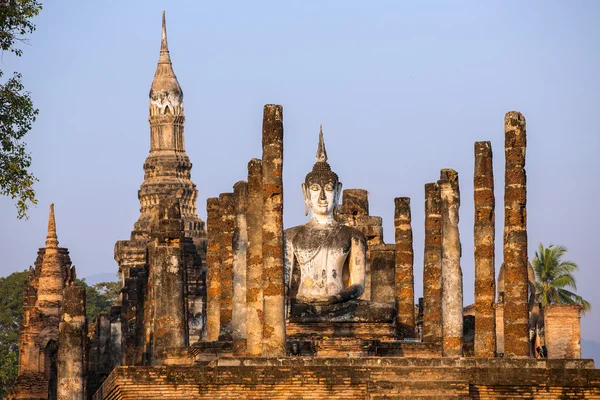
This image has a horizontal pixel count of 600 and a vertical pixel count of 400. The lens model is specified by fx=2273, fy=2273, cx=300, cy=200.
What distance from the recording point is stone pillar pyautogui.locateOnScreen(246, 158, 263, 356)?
3303 centimetres

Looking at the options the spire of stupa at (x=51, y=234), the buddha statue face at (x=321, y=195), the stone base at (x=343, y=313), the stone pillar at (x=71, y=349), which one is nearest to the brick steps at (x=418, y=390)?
the stone base at (x=343, y=313)

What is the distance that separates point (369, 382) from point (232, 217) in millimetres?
9598

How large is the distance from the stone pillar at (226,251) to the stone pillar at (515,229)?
6210 millimetres

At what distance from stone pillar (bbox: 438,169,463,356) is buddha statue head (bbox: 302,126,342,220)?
1.75 metres

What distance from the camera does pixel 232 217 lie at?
38781 mm

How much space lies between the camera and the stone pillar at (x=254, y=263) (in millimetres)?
33031

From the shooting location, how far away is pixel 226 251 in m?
38.8

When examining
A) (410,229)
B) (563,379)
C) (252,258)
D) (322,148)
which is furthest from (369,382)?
(410,229)

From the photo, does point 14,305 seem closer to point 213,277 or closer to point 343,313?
point 213,277

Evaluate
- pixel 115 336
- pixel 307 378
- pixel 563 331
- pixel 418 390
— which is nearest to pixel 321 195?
pixel 307 378

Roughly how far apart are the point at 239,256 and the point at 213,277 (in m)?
2.25

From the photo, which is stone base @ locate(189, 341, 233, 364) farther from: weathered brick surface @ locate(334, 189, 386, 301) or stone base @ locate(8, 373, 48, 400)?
stone base @ locate(8, 373, 48, 400)

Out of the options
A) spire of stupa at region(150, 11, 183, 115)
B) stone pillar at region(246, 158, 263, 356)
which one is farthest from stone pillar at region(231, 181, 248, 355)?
spire of stupa at region(150, 11, 183, 115)

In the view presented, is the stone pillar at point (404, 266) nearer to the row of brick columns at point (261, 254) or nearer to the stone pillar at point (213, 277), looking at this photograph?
the stone pillar at point (213, 277)
